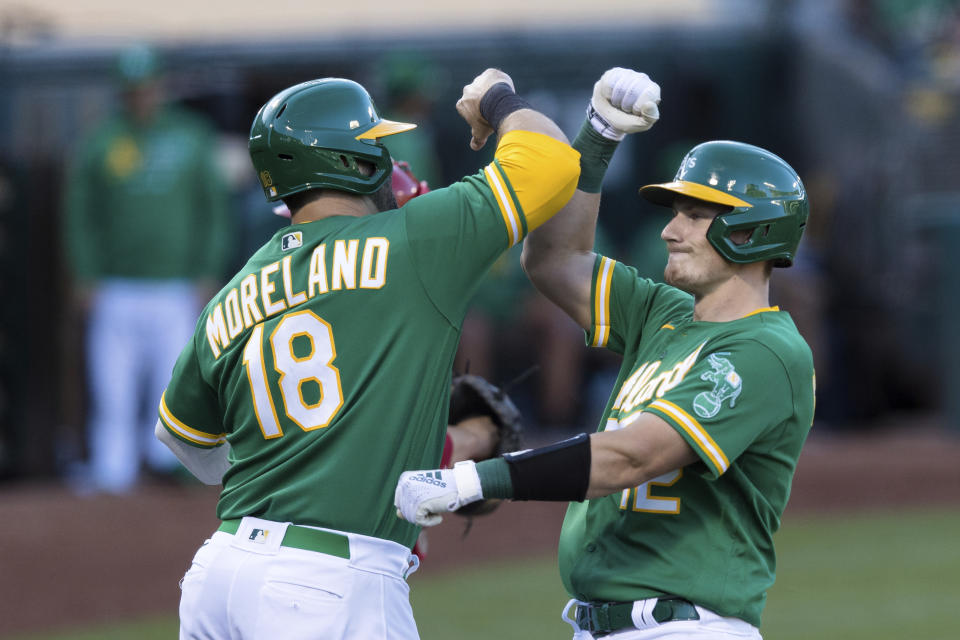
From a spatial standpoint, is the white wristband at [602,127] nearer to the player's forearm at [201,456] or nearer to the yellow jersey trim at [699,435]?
the yellow jersey trim at [699,435]

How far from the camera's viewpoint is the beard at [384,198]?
3900 mm

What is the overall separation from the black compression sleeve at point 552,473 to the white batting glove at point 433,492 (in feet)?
0.34

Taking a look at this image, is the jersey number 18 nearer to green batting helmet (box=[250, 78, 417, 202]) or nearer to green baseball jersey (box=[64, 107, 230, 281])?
green batting helmet (box=[250, 78, 417, 202])

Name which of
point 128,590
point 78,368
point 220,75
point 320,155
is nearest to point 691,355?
point 320,155

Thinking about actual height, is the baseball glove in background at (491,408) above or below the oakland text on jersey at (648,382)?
below

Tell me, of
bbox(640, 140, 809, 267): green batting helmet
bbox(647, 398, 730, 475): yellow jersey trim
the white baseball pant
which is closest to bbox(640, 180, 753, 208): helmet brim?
bbox(640, 140, 809, 267): green batting helmet

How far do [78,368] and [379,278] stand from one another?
283 inches

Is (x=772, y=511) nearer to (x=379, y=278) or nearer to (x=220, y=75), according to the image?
(x=379, y=278)

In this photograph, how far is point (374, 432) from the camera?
3.63m

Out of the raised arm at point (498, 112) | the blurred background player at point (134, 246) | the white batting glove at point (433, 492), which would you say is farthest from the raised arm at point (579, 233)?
the blurred background player at point (134, 246)

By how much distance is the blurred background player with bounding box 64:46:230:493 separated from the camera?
930 centimetres

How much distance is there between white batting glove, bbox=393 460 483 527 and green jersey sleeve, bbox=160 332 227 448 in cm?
82

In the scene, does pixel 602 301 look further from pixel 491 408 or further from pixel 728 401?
pixel 728 401

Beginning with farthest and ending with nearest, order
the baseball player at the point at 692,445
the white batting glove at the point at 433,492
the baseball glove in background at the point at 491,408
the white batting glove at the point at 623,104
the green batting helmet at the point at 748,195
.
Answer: the baseball glove in background at the point at 491,408
the white batting glove at the point at 623,104
the green batting helmet at the point at 748,195
the baseball player at the point at 692,445
the white batting glove at the point at 433,492
